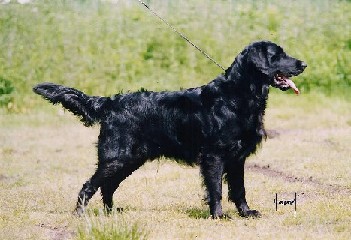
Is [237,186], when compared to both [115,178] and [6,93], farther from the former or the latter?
[6,93]

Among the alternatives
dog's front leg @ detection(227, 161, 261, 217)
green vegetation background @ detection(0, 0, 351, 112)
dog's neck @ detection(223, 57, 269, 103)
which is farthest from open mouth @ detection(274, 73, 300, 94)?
green vegetation background @ detection(0, 0, 351, 112)

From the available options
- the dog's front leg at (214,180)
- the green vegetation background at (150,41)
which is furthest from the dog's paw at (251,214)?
the green vegetation background at (150,41)

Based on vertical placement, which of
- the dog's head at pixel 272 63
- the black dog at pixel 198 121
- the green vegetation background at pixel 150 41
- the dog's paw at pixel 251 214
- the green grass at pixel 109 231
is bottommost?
the dog's paw at pixel 251 214

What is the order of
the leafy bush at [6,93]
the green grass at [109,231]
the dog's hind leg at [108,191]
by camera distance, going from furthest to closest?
the leafy bush at [6,93] → the dog's hind leg at [108,191] → the green grass at [109,231]

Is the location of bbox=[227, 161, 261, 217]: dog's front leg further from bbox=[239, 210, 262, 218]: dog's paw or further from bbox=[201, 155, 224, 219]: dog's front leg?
bbox=[201, 155, 224, 219]: dog's front leg

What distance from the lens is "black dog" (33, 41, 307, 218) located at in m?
6.43

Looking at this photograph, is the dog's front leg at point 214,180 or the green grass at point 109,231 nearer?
the green grass at point 109,231

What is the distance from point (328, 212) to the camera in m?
6.49

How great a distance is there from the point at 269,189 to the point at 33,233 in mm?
3249

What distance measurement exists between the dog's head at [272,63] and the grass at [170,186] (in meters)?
1.35

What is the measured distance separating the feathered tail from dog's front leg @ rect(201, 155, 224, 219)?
50.0 inches

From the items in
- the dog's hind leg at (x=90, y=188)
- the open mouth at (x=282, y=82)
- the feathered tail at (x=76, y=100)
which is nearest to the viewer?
the open mouth at (x=282, y=82)

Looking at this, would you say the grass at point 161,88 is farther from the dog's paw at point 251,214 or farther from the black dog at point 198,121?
the black dog at point 198,121

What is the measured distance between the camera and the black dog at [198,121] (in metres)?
6.43
